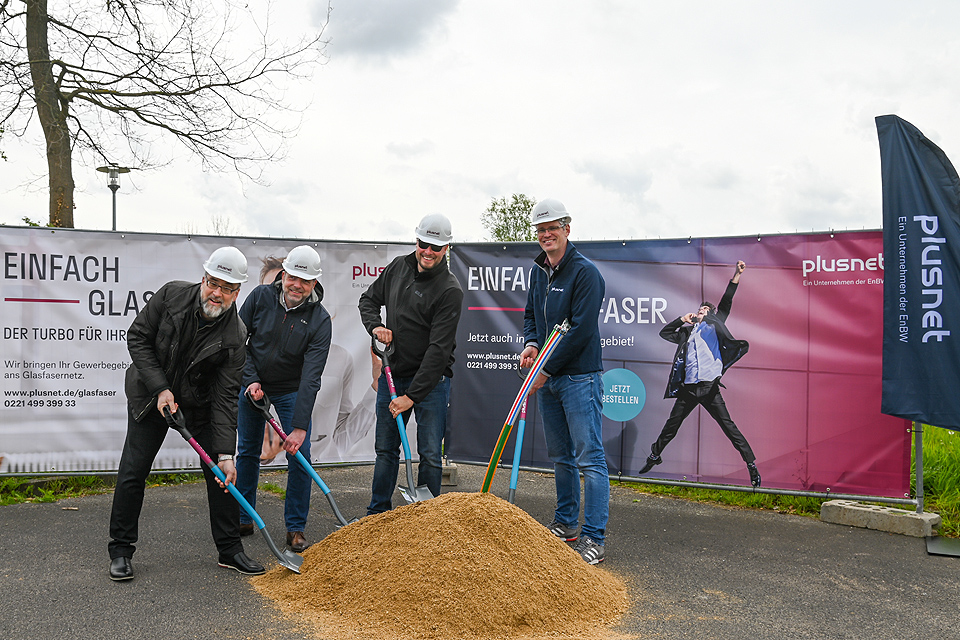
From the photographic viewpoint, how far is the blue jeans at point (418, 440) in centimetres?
471

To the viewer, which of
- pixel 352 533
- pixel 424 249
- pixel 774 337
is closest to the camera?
pixel 352 533

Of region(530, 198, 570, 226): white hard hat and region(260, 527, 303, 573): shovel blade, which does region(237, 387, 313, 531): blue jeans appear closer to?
region(260, 527, 303, 573): shovel blade

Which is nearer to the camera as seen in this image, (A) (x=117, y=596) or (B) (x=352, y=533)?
(A) (x=117, y=596)

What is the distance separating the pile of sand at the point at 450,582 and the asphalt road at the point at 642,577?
201 mm

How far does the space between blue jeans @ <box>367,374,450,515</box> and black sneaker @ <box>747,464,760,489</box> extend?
109 inches

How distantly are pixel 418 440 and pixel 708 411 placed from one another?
2.68 meters

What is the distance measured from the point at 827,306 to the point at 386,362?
3596mm

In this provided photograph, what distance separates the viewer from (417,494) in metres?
4.58

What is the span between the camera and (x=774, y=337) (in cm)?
591

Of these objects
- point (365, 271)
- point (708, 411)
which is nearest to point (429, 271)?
point (365, 271)

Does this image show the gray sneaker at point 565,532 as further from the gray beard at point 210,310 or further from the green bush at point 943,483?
the green bush at point 943,483

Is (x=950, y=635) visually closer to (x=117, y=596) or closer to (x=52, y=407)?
(x=117, y=596)

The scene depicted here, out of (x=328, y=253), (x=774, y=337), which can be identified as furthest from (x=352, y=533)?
(x=774, y=337)

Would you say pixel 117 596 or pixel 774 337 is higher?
pixel 774 337
